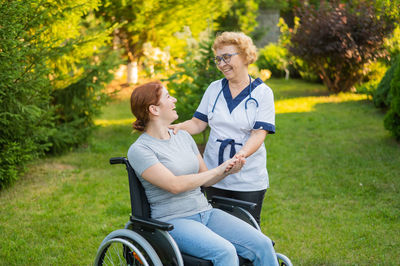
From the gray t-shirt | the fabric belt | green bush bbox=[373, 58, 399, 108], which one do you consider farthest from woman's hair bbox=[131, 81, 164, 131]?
green bush bbox=[373, 58, 399, 108]

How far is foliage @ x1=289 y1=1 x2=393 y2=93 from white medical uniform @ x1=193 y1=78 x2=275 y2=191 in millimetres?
8085

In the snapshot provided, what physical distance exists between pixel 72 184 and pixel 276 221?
246 cm

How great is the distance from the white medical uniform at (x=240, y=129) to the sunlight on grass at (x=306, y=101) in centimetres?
678

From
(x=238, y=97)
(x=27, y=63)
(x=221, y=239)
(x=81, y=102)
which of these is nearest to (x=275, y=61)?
(x=81, y=102)

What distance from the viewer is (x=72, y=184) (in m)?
5.31

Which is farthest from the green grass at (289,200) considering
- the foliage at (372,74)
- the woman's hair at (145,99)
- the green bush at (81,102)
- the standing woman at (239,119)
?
the foliage at (372,74)

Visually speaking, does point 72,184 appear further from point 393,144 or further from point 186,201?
point 393,144

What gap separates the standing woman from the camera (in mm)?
2803

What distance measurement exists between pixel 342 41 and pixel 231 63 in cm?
831

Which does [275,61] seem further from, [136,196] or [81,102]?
[136,196]

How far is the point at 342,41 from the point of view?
34.0 ft

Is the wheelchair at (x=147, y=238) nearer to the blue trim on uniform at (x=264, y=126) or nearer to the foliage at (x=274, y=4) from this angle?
the blue trim on uniform at (x=264, y=126)

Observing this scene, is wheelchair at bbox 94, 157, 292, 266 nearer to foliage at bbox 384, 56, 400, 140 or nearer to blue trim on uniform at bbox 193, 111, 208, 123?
blue trim on uniform at bbox 193, 111, 208, 123

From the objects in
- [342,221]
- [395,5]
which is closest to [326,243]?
[342,221]
